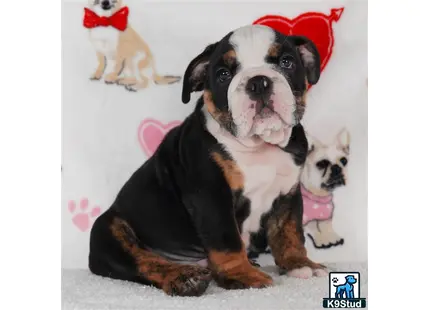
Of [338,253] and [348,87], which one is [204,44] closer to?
[348,87]

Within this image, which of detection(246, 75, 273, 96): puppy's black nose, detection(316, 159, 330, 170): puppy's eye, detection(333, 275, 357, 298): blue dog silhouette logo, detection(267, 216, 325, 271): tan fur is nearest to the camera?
detection(246, 75, 273, 96): puppy's black nose

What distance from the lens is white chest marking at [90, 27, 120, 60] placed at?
2.50 m

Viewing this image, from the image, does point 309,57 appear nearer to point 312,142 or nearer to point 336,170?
point 312,142

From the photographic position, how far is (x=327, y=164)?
8.39ft

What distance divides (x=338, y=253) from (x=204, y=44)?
977 mm

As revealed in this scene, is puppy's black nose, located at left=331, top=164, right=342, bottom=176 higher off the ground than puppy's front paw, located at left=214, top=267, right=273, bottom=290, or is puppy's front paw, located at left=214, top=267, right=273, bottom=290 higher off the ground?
puppy's black nose, located at left=331, top=164, right=342, bottom=176

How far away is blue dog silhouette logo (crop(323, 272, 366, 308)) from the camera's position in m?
2.27

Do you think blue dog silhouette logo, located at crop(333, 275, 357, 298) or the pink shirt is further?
the pink shirt

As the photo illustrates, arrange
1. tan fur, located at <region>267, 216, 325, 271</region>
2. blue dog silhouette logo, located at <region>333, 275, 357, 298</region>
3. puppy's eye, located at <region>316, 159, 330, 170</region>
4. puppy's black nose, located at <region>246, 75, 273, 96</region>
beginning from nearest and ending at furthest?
puppy's black nose, located at <region>246, 75, 273, 96</region> → blue dog silhouette logo, located at <region>333, 275, 357, 298</region> → tan fur, located at <region>267, 216, 325, 271</region> → puppy's eye, located at <region>316, 159, 330, 170</region>

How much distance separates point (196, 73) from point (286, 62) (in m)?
0.35

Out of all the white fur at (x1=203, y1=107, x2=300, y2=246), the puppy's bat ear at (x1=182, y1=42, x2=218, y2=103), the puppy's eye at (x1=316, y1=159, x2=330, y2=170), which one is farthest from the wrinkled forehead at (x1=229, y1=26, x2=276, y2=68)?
the puppy's eye at (x1=316, y1=159, x2=330, y2=170)

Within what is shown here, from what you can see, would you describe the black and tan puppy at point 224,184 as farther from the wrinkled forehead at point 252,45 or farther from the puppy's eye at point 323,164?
the puppy's eye at point 323,164

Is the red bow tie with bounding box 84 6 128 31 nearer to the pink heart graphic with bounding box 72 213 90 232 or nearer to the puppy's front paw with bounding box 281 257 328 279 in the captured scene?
the pink heart graphic with bounding box 72 213 90 232

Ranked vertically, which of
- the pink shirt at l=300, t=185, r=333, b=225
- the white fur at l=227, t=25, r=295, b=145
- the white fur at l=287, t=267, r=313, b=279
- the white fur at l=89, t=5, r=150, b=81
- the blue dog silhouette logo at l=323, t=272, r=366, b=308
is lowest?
the blue dog silhouette logo at l=323, t=272, r=366, b=308
